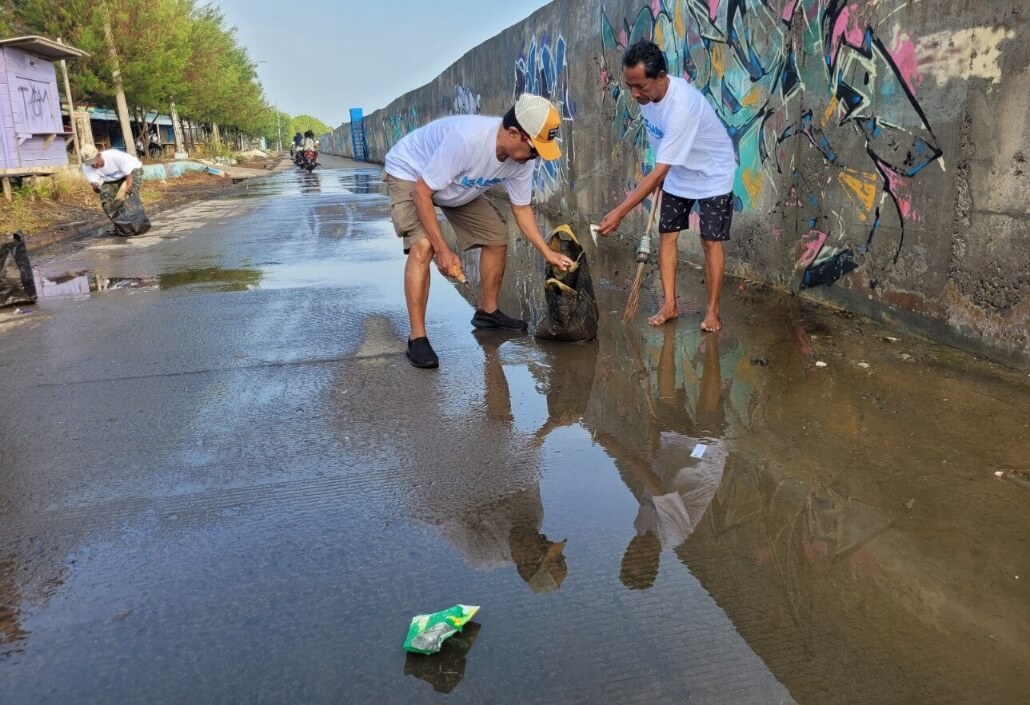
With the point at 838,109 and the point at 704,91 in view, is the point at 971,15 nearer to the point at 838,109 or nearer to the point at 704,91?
the point at 838,109

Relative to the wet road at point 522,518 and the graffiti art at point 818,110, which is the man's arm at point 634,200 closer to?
the wet road at point 522,518

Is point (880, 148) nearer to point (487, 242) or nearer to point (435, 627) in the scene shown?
point (487, 242)

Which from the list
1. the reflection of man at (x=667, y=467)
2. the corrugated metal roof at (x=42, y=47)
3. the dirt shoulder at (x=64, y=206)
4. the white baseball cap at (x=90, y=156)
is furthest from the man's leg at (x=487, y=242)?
the corrugated metal roof at (x=42, y=47)

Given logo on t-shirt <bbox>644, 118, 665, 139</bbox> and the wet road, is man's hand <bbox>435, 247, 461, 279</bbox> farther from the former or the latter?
logo on t-shirt <bbox>644, 118, 665, 139</bbox>

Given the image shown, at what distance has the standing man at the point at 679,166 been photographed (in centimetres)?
446

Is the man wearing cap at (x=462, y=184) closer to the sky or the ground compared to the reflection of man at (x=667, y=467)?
closer to the sky

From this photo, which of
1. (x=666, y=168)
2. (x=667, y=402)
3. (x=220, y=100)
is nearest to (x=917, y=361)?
(x=667, y=402)

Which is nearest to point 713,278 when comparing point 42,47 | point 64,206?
point 64,206

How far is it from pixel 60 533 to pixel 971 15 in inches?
184

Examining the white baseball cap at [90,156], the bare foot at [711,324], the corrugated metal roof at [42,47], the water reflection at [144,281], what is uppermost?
the corrugated metal roof at [42,47]

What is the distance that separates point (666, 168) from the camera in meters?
4.58

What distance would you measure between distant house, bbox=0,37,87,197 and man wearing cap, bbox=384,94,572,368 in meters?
12.3

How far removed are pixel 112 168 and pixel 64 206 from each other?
4.97 metres

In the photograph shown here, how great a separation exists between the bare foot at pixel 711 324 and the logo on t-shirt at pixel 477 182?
160cm
